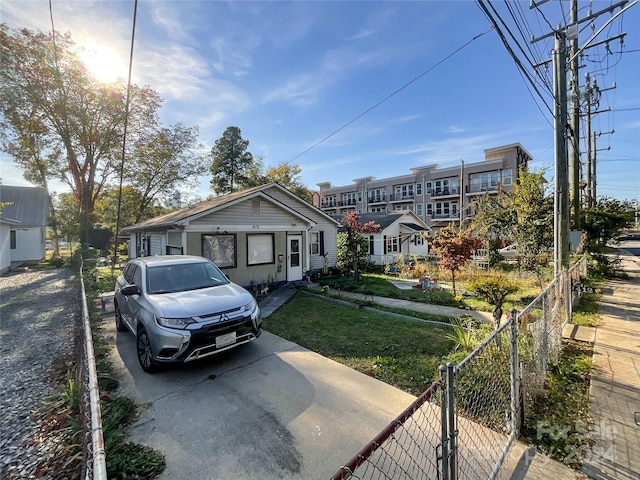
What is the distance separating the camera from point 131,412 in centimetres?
357

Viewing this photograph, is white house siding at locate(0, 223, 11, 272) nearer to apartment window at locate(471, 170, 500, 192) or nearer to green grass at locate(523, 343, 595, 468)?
green grass at locate(523, 343, 595, 468)

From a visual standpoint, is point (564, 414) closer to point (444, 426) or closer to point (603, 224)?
point (444, 426)

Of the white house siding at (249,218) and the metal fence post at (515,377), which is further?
the white house siding at (249,218)

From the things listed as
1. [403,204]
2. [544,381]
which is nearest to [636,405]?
[544,381]

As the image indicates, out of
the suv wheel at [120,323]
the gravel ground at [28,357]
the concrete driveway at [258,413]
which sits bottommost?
the gravel ground at [28,357]

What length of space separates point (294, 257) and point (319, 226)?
3464 millimetres

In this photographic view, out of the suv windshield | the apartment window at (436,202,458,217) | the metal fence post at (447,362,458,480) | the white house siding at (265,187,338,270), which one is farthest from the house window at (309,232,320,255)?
the apartment window at (436,202,458,217)

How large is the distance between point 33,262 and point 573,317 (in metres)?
31.7

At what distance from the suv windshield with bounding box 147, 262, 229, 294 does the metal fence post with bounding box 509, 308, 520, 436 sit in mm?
4709

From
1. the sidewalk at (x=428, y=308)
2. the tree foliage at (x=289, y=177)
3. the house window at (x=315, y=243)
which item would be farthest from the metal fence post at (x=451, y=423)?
the tree foliage at (x=289, y=177)

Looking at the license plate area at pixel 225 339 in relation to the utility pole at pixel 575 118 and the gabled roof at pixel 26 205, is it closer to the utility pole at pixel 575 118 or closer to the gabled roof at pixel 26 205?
the utility pole at pixel 575 118

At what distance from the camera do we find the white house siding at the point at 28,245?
21906 millimetres

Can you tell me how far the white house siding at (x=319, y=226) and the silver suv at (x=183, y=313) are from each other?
9341 mm

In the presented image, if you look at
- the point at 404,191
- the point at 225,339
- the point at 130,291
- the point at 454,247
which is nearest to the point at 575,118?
the point at 454,247
